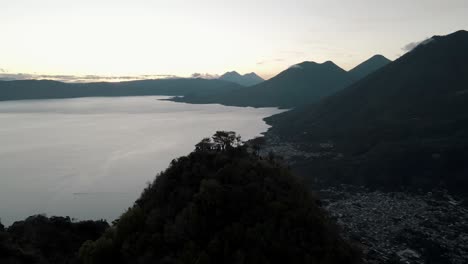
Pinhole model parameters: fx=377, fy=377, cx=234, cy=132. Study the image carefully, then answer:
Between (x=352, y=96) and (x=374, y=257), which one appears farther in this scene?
(x=352, y=96)

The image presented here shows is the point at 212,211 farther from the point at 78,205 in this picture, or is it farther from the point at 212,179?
the point at 78,205

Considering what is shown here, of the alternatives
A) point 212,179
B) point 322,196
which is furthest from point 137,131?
point 212,179

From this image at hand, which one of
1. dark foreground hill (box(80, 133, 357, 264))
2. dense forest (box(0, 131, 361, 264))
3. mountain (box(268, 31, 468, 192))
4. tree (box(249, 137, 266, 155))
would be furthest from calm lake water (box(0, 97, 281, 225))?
dark foreground hill (box(80, 133, 357, 264))

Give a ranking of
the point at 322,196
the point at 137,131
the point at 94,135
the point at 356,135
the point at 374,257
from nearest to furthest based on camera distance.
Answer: the point at 374,257 < the point at 322,196 < the point at 356,135 < the point at 94,135 < the point at 137,131

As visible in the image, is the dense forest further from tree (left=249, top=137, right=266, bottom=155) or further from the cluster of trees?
tree (left=249, top=137, right=266, bottom=155)

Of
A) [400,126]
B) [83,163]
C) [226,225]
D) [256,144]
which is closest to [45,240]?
[226,225]

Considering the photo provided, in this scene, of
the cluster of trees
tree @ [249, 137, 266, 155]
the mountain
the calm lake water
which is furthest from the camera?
the mountain

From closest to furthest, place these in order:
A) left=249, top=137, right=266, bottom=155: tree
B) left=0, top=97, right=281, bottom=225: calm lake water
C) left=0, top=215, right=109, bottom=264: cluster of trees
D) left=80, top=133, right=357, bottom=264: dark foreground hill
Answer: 1. left=80, top=133, right=357, bottom=264: dark foreground hill
2. left=0, top=215, right=109, bottom=264: cluster of trees
3. left=249, top=137, right=266, bottom=155: tree
4. left=0, top=97, right=281, bottom=225: calm lake water

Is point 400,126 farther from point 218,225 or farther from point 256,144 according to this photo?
point 218,225
